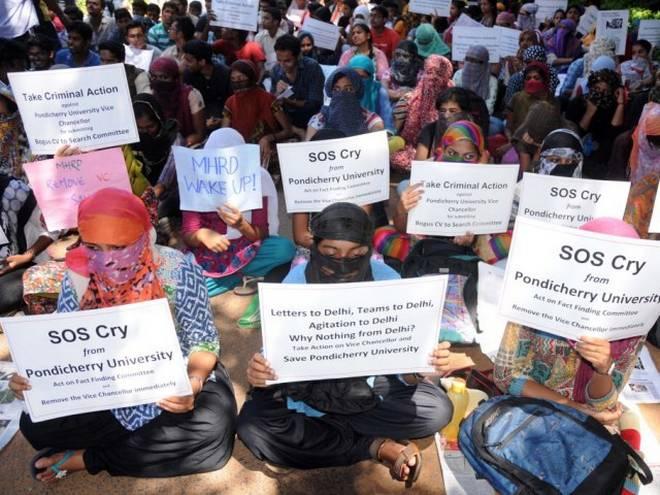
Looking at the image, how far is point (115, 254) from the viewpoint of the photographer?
8.62 ft

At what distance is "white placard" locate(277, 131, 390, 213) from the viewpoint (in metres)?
3.79

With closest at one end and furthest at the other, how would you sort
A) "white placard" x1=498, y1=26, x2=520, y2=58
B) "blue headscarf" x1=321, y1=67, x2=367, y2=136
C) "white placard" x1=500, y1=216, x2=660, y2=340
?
"white placard" x1=500, y1=216, x2=660, y2=340
"blue headscarf" x1=321, y1=67, x2=367, y2=136
"white placard" x1=498, y1=26, x2=520, y2=58

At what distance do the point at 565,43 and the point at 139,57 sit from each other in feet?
23.8

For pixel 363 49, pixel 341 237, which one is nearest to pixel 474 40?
pixel 363 49

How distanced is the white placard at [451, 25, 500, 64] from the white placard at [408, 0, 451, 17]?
1966mm

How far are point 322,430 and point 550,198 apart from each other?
192cm

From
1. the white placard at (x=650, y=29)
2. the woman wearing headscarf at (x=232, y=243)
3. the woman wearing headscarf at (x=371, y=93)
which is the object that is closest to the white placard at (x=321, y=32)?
the woman wearing headscarf at (x=371, y=93)

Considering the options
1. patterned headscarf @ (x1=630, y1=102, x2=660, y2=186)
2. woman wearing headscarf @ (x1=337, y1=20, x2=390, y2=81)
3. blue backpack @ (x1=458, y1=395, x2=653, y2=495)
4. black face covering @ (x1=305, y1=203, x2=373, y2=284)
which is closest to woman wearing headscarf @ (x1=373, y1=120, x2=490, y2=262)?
black face covering @ (x1=305, y1=203, x2=373, y2=284)

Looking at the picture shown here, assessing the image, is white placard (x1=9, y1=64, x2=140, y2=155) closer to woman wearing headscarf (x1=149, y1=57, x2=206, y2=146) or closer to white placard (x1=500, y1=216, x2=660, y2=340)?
woman wearing headscarf (x1=149, y1=57, x2=206, y2=146)

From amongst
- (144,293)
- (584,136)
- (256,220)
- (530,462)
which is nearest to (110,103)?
(256,220)

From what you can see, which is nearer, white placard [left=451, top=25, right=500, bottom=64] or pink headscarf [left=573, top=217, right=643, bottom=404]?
pink headscarf [left=573, top=217, right=643, bottom=404]

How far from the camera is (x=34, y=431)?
2.97 meters

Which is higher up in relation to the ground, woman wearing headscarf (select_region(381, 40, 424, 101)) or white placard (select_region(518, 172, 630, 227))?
woman wearing headscarf (select_region(381, 40, 424, 101))

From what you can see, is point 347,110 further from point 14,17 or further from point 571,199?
point 14,17
